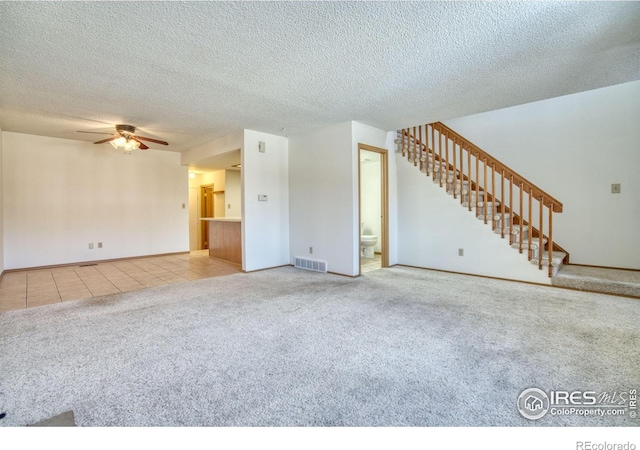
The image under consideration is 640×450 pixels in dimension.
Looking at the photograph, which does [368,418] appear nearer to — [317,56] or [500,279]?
[317,56]

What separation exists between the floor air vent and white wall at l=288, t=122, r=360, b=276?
81mm

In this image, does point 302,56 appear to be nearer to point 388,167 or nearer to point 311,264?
point 388,167

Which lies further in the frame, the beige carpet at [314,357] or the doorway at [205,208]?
the doorway at [205,208]

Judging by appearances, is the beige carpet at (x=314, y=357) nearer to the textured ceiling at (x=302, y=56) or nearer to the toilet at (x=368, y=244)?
the textured ceiling at (x=302, y=56)

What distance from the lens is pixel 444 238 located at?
16.1 feet

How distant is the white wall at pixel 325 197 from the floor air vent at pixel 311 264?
8 centimetres

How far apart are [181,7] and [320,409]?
263 centimetres

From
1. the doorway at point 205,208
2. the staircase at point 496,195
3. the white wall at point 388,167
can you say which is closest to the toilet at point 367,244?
the white wall at point 388,167

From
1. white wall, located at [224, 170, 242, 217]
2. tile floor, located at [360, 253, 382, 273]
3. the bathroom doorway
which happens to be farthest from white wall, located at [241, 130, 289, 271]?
white wall, located at [224, 170, 242, 217]

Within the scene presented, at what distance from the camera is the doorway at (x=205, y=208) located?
903cm

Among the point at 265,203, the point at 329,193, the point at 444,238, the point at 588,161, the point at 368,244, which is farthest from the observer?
the point at 368,244

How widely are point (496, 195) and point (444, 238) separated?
1.27 meters

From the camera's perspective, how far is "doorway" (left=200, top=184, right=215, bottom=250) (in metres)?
9.03

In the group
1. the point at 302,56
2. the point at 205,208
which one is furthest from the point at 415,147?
the point at 205,208
